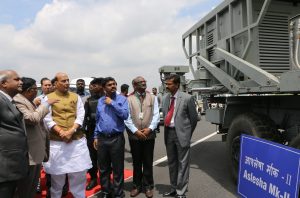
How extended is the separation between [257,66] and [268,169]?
7.47ft

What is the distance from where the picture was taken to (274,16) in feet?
16.3

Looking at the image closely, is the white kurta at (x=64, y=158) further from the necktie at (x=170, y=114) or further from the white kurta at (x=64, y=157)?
the necktie at (x=170, y=114)

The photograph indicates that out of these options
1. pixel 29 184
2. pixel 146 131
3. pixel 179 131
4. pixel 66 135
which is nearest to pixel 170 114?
pixel 179 131

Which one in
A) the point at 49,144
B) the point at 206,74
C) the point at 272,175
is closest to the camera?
the point at 272,175

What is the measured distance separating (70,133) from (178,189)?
69.2 inches

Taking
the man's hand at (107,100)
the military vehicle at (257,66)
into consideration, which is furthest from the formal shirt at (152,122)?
the military vehicle at (257,66)

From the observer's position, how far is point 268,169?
9.47 feet

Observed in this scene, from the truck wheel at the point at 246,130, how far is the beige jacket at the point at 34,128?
287cm

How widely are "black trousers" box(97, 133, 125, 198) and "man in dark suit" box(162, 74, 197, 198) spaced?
74cm

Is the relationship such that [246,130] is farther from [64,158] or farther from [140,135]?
[64,158]

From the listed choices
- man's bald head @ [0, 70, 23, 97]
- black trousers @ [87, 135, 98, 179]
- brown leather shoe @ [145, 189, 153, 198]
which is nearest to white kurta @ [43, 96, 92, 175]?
man's bald head @ [0, 70, 23, 97]

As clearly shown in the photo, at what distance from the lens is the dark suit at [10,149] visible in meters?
2.87

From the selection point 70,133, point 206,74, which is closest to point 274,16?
point 206,74

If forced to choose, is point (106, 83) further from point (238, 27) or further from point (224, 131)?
point (224, 131)
